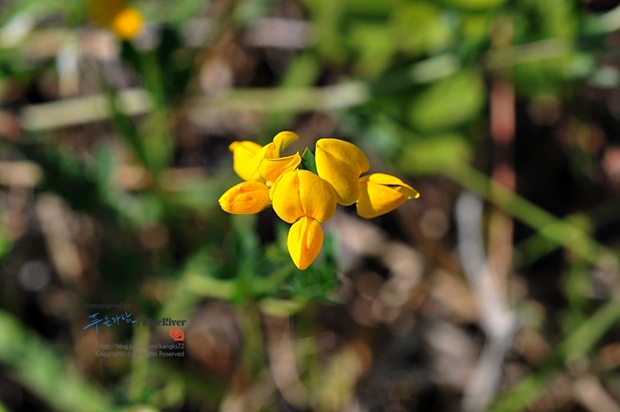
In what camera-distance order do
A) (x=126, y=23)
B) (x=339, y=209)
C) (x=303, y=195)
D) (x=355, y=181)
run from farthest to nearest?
1. (x=339, y=209)
2. (x=126, y=23)
3. (x=355, y=181)
4. (x=303, y=195)

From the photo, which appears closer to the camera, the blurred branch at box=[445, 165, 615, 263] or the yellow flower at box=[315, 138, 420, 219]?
the yellow flower at box=[315, 138, 420, 219]

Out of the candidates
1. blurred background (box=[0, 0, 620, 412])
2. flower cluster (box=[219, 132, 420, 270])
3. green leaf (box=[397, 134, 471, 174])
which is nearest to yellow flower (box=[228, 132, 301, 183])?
flower cluster (box=[219, 132, 420, 270])

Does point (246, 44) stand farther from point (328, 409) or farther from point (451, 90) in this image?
point (328, 409)

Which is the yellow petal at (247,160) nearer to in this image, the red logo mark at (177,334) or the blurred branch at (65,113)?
the red logo mark at (177,334)

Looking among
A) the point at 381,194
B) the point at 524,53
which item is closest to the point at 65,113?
the point at 381,194

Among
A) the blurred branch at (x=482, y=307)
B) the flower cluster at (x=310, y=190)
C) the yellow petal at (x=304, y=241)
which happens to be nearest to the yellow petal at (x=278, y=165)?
the flower cluster at (x=310, y=190)

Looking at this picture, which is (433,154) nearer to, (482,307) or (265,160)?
(482,307)

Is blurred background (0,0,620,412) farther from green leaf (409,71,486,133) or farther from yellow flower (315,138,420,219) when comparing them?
yellow flower (315,138,420,219)
